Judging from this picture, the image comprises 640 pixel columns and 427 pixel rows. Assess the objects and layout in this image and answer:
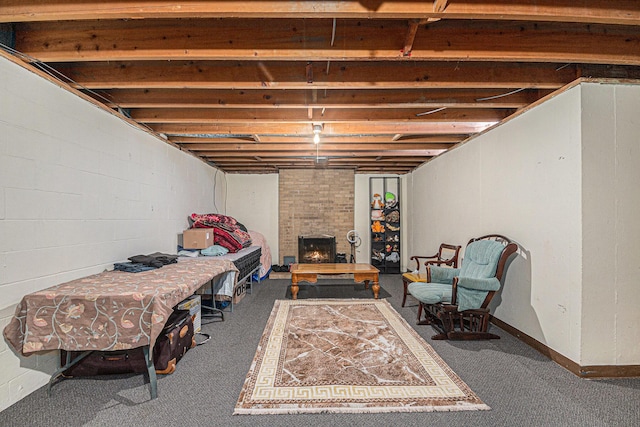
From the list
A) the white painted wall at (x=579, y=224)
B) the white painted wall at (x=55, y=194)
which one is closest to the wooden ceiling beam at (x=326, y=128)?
the white painted wall at (x=55, y=194)

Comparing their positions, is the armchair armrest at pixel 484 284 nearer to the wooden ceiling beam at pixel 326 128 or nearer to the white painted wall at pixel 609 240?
the white painted wall at pixel 609 240

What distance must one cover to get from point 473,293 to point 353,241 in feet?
12.8

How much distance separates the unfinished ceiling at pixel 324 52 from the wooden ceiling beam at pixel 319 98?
11mm

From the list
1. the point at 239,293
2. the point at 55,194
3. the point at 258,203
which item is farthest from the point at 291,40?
the point at 258,203

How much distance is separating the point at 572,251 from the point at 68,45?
4167 mm

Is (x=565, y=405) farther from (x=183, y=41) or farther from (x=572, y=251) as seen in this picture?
(x=183, y=41)

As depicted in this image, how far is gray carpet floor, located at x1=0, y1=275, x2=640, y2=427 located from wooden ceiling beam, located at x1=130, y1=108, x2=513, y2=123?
241 centimetres

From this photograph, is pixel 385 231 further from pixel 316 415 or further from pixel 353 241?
pixel 316 415

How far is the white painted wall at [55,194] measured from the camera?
2.01 metres

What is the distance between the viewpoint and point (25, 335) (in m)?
1.94

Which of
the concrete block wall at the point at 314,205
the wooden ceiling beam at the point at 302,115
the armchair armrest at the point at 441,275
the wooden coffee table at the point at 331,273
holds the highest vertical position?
the wooden ceiling beam at the point at 302,115

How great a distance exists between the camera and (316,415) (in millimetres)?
1901

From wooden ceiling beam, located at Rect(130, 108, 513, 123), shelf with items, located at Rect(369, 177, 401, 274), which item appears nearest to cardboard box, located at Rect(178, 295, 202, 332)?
wooden ceiling beam, located at Rect(130, 108, 513, 123)

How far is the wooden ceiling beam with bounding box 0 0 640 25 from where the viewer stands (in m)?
1.67
